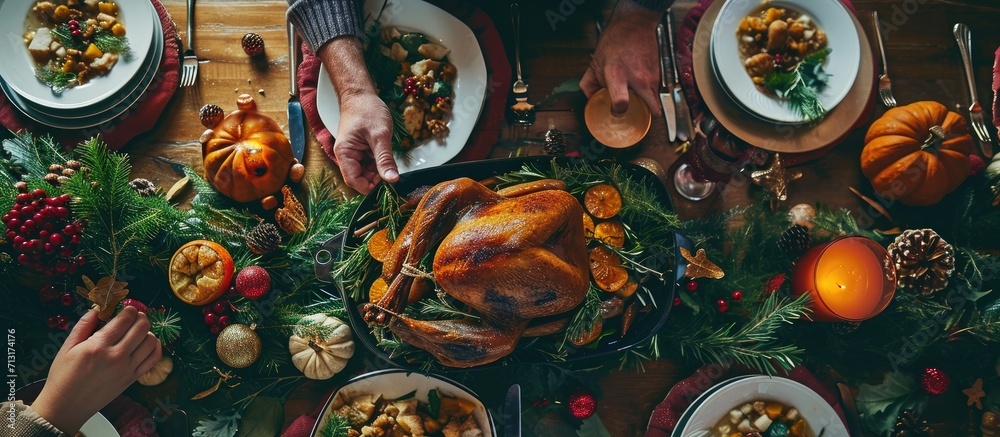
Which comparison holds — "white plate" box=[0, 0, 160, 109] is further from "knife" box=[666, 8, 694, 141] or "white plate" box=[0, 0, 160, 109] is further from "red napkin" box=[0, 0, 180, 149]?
"knife" box=[666, 8, 694, 141]

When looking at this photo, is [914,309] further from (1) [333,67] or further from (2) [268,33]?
(2) [268,33]

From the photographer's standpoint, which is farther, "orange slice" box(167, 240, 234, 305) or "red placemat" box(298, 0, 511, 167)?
"red placemat" box(298, 0, 511, 167)

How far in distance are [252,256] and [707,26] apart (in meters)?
1.27

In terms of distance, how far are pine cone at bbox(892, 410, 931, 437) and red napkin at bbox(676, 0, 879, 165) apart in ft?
2.21

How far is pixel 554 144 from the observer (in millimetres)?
1487

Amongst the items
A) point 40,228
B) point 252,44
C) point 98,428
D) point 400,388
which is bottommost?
point 98,428

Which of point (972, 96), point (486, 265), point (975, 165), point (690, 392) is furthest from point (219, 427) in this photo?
point (972, 96)

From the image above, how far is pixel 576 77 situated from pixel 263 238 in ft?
2.94

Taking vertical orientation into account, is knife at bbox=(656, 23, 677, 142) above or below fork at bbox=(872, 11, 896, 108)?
below

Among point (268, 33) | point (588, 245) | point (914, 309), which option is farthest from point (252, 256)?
point (914, 309)

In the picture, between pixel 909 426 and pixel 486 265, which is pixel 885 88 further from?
pixel 486 265

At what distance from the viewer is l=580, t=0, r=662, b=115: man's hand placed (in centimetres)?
150

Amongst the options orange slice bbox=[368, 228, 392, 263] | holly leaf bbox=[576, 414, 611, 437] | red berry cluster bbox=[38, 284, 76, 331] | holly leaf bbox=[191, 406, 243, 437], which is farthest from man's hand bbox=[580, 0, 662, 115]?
red berry cluster bbox=[38, 284, 76, 331]

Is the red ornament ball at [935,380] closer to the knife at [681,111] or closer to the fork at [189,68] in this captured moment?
the knife at [681,111]
